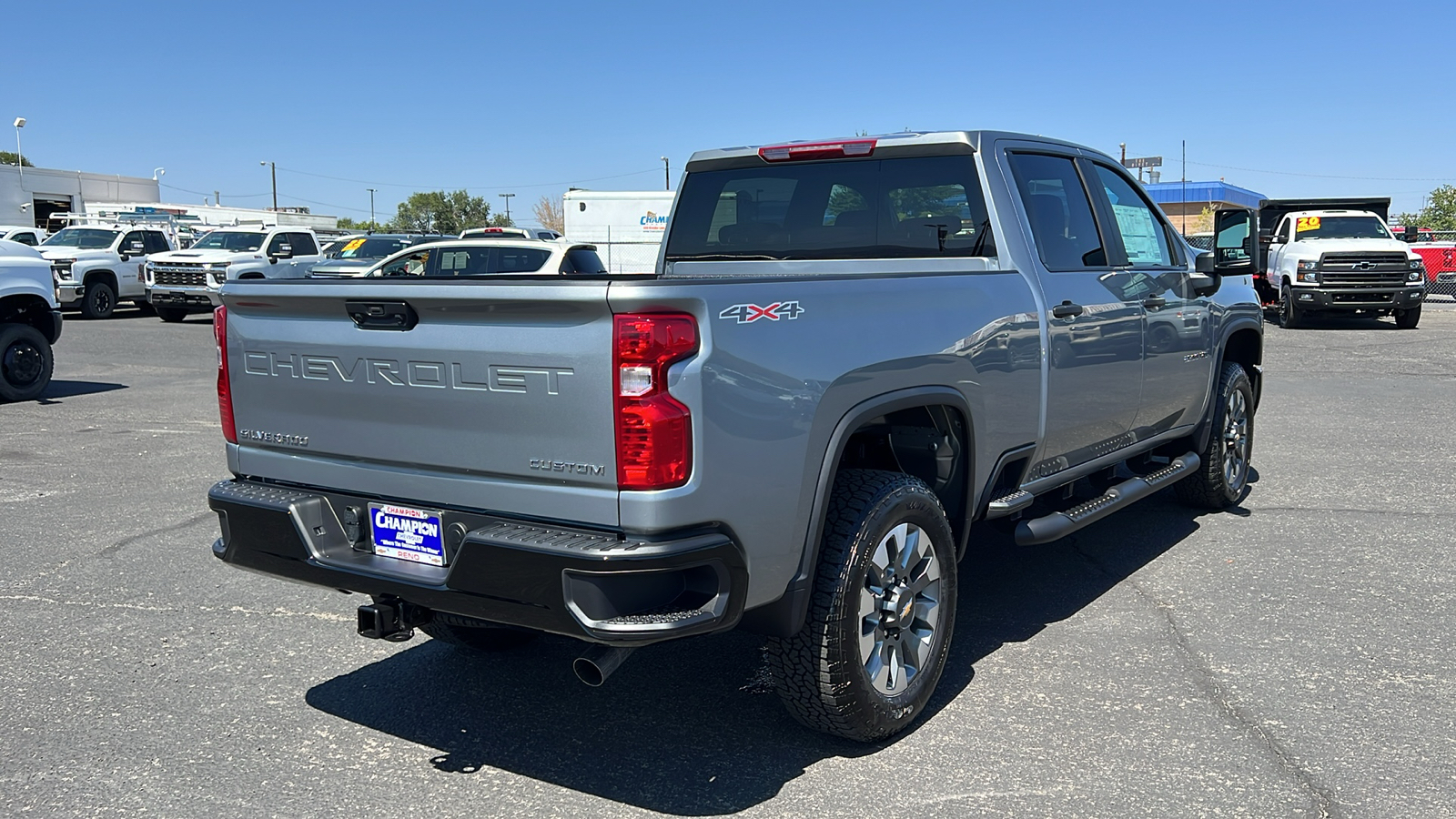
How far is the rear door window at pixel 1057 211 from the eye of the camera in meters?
5.01

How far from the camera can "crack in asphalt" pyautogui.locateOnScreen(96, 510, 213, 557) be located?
6243 millimetres

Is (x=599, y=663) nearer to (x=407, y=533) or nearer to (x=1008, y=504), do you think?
(x=407, y=533)

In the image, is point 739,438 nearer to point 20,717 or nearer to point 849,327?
point 849,327

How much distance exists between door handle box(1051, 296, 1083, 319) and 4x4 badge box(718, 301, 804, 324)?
174 centimetres

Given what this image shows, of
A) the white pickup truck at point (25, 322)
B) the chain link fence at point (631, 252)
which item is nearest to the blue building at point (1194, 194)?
the chain link fence at point (631, 252)

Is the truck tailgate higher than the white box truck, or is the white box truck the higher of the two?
the white box truck

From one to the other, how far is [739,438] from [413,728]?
5.64 feet

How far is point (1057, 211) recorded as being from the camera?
522 centimetres

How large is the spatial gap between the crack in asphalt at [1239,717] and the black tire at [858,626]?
1047 millimetres

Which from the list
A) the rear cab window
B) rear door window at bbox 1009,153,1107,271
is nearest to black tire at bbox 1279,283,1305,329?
the rear cab window

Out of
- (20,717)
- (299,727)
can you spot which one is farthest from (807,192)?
(20,717)

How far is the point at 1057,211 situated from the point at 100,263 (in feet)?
80.6

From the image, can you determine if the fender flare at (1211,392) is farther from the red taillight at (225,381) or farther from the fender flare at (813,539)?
the red taillight at (225,381)

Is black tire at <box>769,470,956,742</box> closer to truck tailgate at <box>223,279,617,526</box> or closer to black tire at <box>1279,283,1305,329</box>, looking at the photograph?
truck tailgate at <box>223,279,617,526</box>
